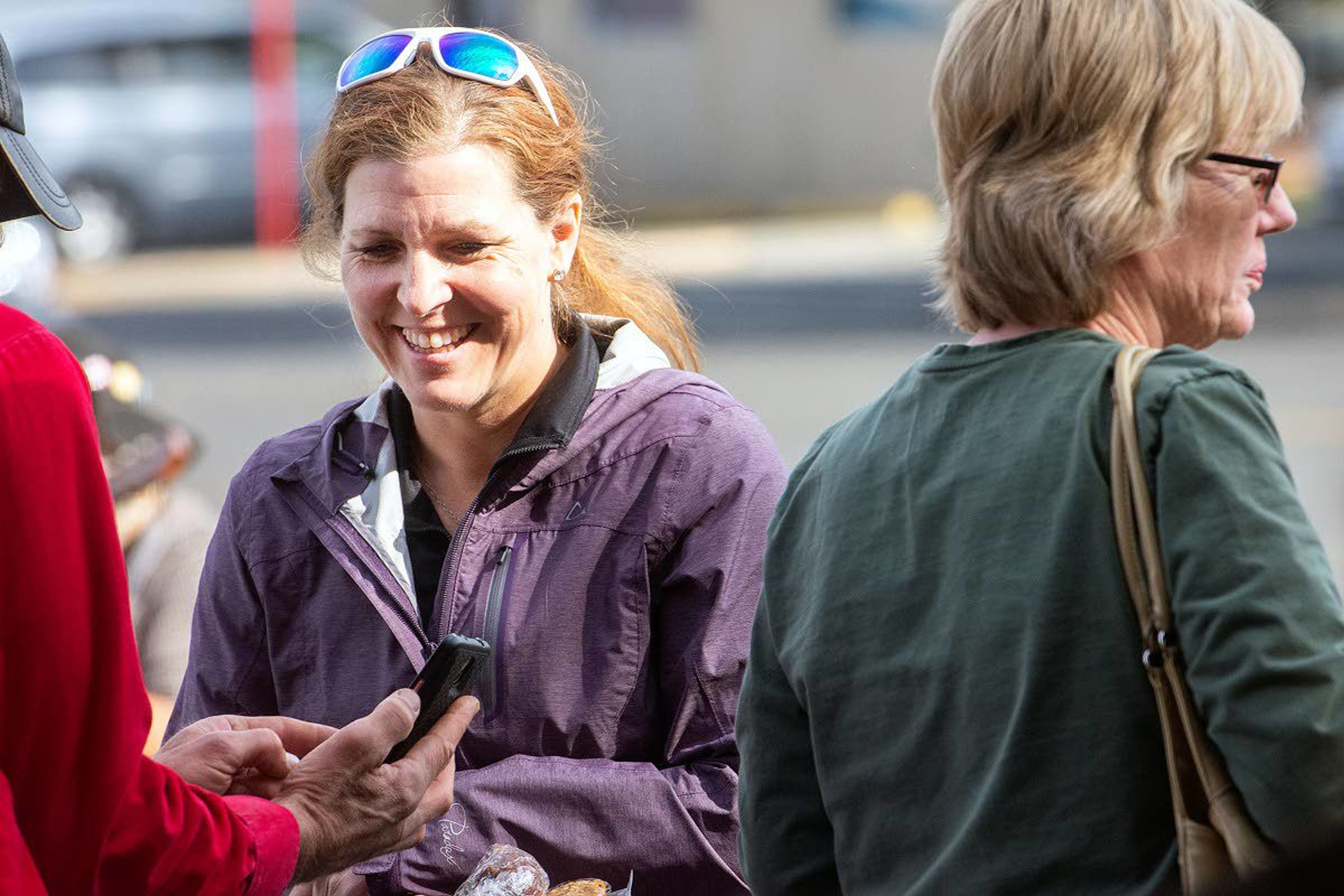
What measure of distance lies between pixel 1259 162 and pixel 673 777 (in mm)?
1183

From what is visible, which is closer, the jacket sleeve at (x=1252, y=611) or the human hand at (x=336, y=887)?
the jacket sleeve at (x=1252, y=611)

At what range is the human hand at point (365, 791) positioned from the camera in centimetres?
214

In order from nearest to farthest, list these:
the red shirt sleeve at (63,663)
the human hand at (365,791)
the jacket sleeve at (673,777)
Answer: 1. the red shirt sleeve at (63,663)
2. the human hand at (365,791)
3. the jacket sleeve at (673,777)

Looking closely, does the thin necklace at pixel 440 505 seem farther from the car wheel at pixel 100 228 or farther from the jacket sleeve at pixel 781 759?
the car wheel at pixel 100 228

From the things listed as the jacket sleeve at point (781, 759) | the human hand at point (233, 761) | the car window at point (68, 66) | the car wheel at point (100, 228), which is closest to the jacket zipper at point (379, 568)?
the human hand at point (233, 761)

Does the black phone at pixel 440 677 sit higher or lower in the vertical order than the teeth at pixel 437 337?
lower

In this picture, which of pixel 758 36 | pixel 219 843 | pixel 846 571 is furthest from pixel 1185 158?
pixel 758 36

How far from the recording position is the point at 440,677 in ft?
7.51

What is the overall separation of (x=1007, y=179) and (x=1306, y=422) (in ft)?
28.0

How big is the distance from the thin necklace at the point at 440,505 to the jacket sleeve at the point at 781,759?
2.75 feet

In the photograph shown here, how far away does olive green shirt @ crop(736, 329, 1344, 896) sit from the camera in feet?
4.99

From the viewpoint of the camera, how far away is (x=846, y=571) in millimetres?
1829

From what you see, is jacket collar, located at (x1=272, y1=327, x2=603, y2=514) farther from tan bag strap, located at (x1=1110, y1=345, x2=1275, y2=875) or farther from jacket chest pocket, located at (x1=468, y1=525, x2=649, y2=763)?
tan bag strap, located at (x1=1110, y1=345, x2=1275, y2=875)

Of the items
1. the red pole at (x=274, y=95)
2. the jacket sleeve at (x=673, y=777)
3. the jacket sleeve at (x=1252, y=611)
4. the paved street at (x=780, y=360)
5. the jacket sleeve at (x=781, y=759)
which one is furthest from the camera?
the red pole at (x=274, y=95)
